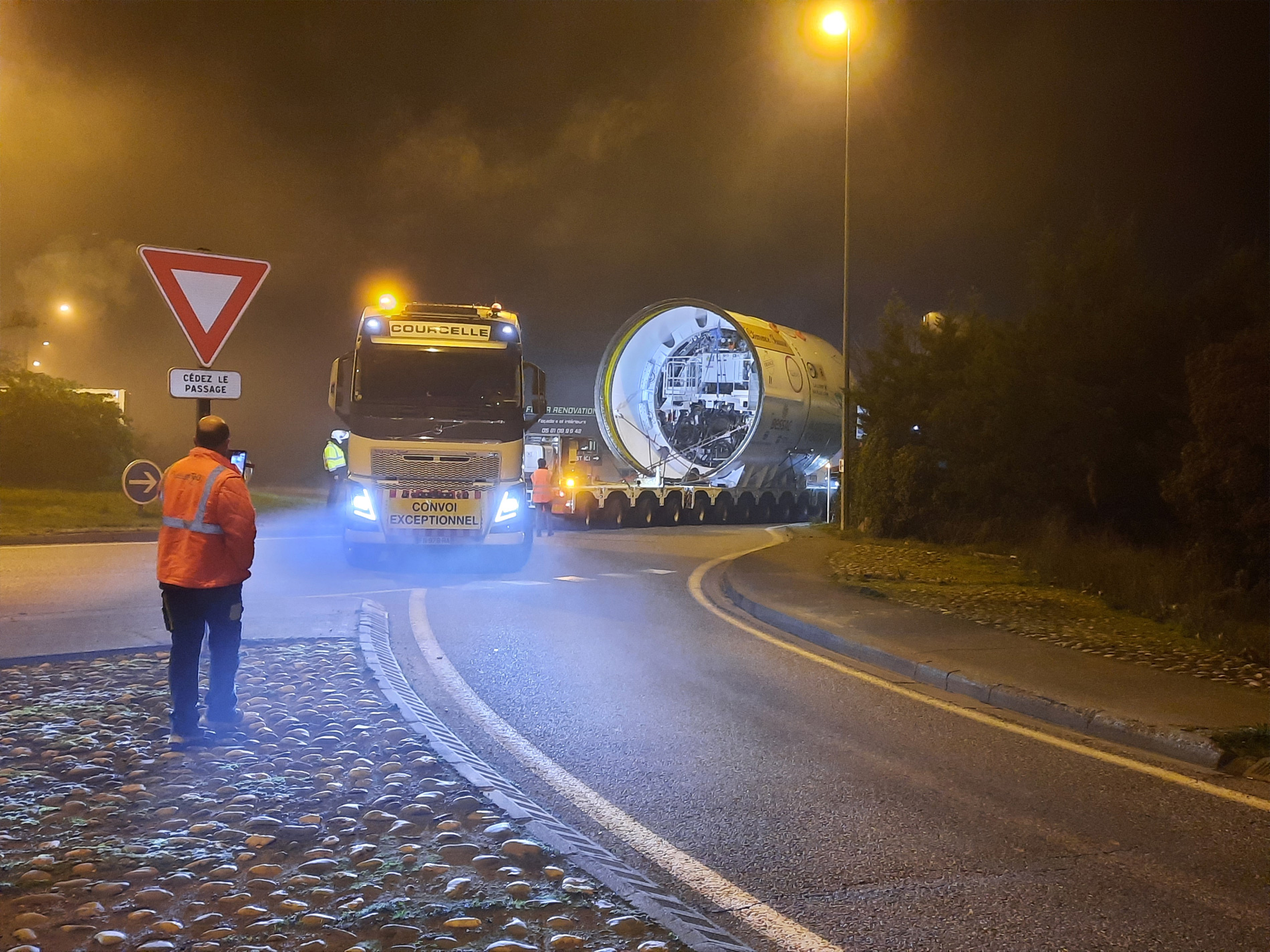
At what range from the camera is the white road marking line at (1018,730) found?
210 inches

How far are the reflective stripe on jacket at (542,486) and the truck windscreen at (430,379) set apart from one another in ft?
26.2

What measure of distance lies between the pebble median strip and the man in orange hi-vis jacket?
360 mm

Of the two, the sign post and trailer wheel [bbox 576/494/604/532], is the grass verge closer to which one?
trailer wheel [bbox 576/494/604/532]

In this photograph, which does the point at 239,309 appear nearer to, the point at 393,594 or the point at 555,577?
the point at 393,594

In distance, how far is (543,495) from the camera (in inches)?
872

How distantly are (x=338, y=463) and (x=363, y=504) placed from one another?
53.8 inches

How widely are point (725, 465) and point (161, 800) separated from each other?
78.5 ft

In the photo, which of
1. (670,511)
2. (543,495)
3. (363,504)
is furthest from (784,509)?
(363,504)

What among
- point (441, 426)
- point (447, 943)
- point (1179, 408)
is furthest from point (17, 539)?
point (1179, 408)

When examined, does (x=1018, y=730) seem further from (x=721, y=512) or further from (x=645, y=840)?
(x=721, y=512)

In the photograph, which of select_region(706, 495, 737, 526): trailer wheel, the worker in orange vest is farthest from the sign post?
select_region(706, 495, 737, 526): trailer wheel

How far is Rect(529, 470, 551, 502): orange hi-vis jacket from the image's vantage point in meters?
21.8

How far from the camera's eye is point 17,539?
19.1 metres

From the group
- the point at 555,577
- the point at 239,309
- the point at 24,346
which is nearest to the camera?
the point at 239,309
